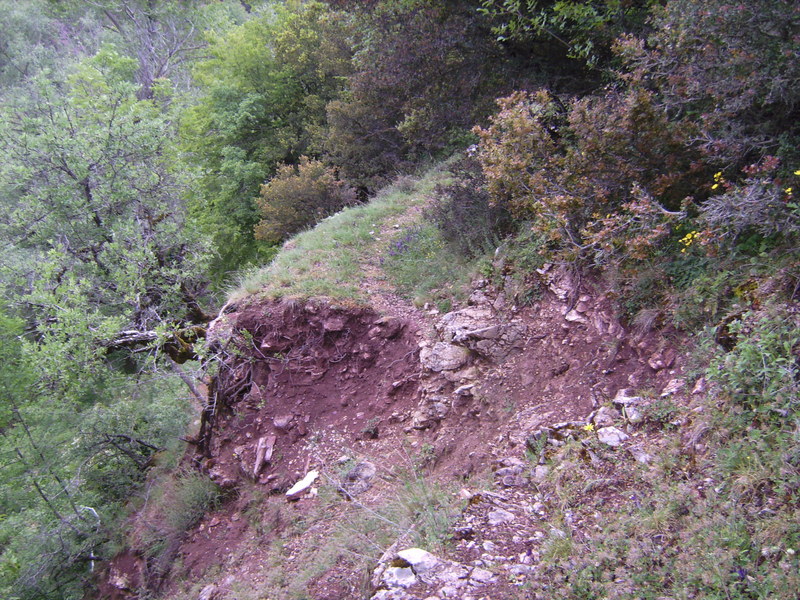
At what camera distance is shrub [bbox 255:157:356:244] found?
13.2 meters

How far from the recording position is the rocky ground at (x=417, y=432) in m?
3.64

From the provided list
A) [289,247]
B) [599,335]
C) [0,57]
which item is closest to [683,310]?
[599,335]

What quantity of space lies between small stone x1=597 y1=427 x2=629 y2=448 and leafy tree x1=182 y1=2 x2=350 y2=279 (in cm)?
1380

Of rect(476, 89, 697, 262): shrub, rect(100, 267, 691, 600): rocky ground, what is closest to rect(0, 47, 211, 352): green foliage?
rect(100, 267, 691, 600): rocky ground

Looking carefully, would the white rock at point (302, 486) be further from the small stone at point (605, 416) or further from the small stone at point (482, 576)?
the small stone at point (605, 416)

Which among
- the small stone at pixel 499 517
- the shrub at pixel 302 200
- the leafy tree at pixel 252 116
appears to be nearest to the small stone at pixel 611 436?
the small stone at pixel 499 517

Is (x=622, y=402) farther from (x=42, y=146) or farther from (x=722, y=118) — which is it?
(x=42, y=146)

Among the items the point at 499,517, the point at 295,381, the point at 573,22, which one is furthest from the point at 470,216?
the point at 499,517

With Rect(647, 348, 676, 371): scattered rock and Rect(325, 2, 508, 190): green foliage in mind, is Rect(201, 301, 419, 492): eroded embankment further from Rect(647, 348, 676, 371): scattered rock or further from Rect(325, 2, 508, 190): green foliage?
Rect(325, 2, 508, 190): green foliage

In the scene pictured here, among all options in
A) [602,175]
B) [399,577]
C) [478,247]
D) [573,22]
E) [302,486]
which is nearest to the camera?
[399,577]

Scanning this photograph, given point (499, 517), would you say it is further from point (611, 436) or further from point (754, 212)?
point (754, 212)

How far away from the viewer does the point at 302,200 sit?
13.5 meters

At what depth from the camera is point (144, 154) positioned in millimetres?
10047

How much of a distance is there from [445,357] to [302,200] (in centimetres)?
859
